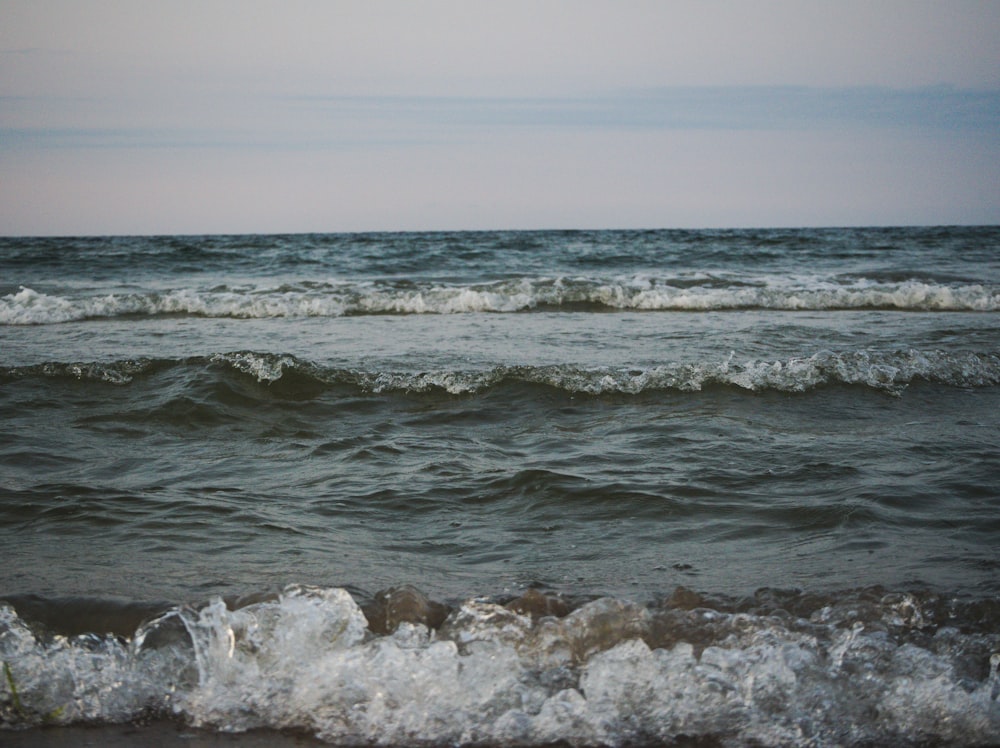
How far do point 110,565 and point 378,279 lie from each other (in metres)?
12.9

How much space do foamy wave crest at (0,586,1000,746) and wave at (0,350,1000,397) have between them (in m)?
3.56

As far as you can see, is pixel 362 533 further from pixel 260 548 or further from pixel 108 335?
pixel 108 335

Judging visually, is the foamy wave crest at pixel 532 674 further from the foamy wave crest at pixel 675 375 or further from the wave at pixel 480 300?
the wave at pixel 480 300

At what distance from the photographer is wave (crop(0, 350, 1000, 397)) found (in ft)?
21.2

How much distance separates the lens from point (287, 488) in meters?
4.42

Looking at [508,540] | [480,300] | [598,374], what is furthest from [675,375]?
[480,300]

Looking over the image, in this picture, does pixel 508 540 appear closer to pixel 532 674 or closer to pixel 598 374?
pixel 532 674

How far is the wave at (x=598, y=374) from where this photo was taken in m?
6.47

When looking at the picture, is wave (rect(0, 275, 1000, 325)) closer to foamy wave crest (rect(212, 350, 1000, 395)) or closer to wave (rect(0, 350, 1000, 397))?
wave (rect(0, 350, 1000, 397))

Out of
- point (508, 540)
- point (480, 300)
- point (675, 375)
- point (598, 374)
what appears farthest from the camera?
point (480, 300)

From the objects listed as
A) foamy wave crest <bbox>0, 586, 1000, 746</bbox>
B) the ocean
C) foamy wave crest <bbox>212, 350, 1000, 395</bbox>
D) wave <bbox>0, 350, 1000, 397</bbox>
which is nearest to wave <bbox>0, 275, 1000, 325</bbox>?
the ocean

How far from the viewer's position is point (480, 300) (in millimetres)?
13148

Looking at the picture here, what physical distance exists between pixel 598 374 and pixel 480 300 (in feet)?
21.7

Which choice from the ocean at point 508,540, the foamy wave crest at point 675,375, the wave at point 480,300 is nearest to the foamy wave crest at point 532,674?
the ocean at point 508,540
